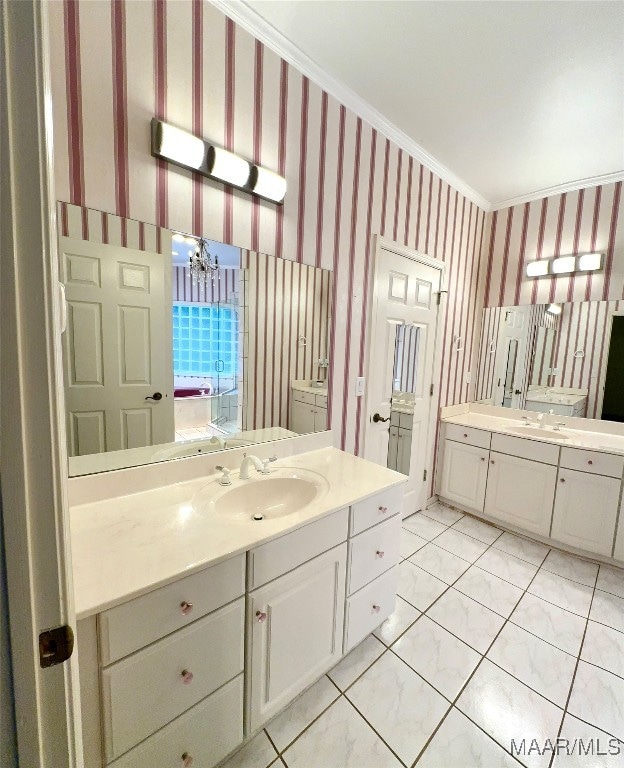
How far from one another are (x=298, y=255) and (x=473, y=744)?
211 cm

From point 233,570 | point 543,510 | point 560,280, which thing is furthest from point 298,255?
point 543,510

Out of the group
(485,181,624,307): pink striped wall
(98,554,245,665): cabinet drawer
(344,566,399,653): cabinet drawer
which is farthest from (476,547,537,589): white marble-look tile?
(485,181,624,307): pink striped wall

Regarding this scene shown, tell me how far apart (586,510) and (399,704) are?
70.1 inches

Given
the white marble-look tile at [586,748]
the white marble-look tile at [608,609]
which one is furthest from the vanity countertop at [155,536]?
the white marble-look tile at [608,609]

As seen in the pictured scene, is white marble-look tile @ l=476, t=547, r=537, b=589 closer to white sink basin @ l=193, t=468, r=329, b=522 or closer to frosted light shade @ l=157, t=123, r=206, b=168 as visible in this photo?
white sink basin @ l=193, t=468, r=329, b=522

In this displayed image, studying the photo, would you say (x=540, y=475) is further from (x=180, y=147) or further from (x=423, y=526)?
(x=180, y=147)

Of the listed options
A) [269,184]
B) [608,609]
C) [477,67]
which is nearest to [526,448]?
[608,609]

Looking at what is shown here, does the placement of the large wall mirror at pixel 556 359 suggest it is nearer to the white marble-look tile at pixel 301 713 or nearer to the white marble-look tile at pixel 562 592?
the white marble-look tile at pixel 562 592

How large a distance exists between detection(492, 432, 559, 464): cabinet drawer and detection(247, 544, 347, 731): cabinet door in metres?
1.81

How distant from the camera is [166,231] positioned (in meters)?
1.24

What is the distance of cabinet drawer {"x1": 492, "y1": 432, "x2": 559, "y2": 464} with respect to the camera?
7.39 ft

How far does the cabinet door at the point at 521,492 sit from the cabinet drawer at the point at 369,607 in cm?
142

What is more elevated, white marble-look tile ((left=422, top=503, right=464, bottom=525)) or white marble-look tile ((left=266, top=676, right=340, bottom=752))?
white marble-look tile ((left=422, top=503, right=464, bottom=525))

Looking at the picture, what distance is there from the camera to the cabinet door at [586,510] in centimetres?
206
